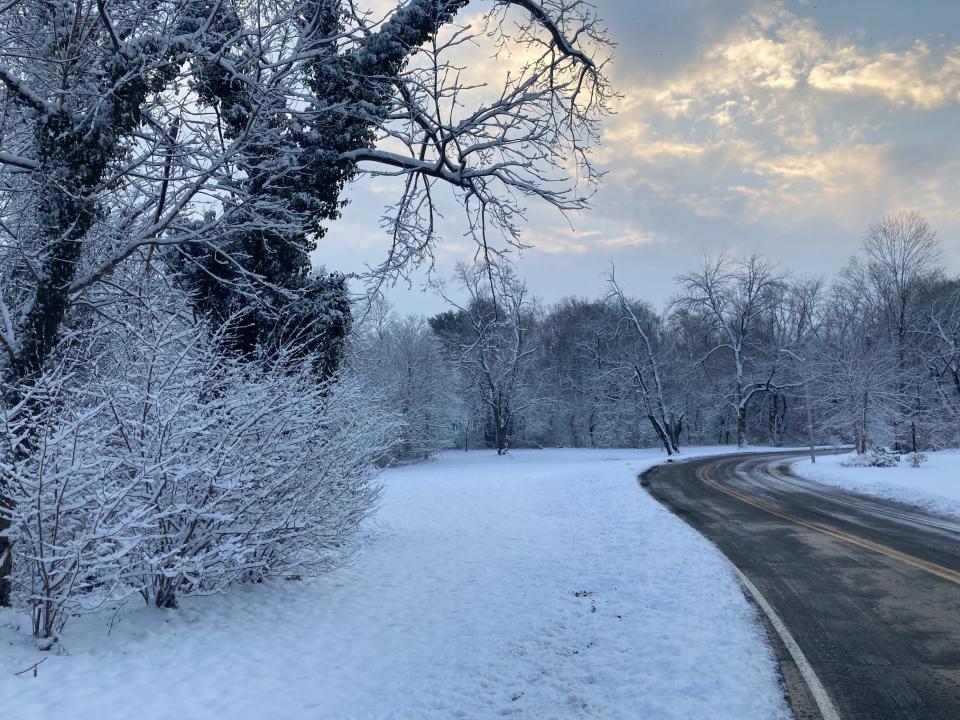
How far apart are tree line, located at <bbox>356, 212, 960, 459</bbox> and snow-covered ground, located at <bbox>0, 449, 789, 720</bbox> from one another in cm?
1693

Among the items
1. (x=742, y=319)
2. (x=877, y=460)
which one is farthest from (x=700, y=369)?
(x=877, y=460)

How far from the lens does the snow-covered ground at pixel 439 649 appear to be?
15.1ft

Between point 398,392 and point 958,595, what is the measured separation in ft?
125

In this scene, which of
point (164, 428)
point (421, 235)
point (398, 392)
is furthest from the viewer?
point (398, 392)

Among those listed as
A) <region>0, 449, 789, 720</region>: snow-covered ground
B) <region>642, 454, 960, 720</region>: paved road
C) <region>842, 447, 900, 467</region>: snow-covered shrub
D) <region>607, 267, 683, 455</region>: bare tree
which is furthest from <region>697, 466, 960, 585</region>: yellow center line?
<region>607, 267, 683, 455</region>: bare tree

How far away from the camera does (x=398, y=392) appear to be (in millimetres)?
43156

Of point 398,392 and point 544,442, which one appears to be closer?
point 398,392

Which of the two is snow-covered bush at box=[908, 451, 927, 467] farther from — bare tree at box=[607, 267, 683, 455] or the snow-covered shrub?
bare tree at box=[607, 267, 683, 455]

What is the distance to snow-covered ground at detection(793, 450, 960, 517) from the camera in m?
14.7

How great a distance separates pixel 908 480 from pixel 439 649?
18.1m

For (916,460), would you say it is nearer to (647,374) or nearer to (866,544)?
(866,544)

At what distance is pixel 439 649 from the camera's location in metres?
5.99

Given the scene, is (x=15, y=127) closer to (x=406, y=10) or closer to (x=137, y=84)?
(x=137, y=84)

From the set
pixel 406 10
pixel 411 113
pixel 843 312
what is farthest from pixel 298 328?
pixel 843 312
